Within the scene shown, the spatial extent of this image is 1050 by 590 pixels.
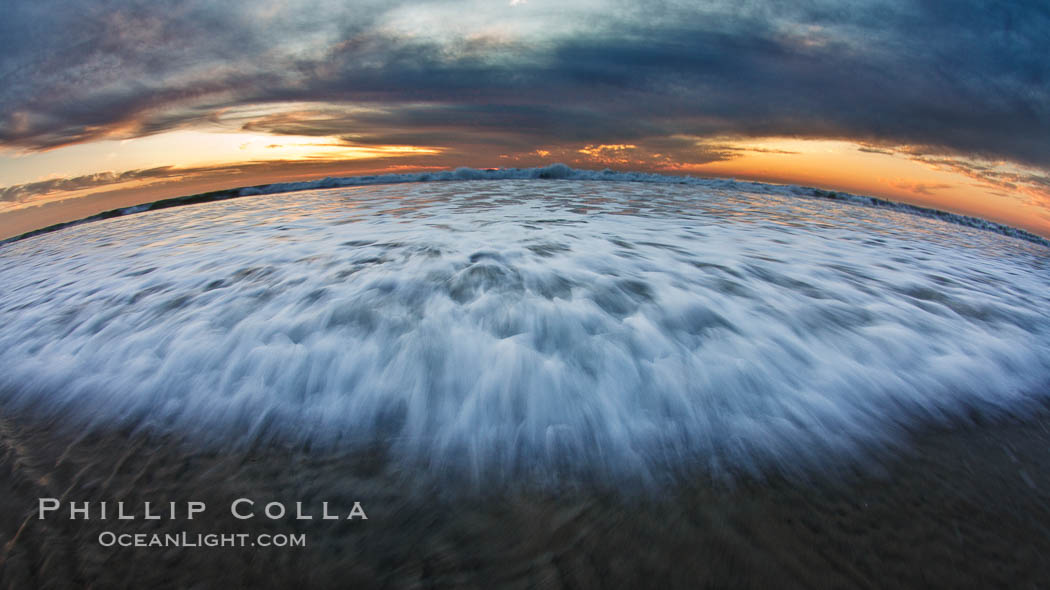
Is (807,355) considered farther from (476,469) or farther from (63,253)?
(63,253)

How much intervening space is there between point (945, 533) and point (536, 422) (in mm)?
1125

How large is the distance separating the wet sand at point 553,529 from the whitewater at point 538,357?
0.35 ft

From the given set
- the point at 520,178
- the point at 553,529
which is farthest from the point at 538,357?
the point at 520,178

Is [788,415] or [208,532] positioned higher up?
[788,415]

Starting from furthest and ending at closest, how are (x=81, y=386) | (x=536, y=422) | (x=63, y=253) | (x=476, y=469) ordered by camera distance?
(x=63, y=253)
(x=81, y=386)
(x=536, y=422)
(x=476, y=469)

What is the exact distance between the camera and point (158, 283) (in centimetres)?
292

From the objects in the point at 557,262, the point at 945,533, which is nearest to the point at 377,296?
the point at 557,262

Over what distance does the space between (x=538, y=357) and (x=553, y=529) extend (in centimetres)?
77

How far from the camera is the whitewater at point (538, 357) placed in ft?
4.43

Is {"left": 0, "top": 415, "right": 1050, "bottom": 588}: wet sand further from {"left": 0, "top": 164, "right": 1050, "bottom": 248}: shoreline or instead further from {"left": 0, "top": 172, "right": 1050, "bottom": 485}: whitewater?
{"left": 0, "top": 164, "right": 1050, "bottom": 248}: shoreline

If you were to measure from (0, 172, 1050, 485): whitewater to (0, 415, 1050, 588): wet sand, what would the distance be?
0.35ft

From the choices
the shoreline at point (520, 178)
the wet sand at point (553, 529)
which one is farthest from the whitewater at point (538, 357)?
the shoreline at point (520, 178)

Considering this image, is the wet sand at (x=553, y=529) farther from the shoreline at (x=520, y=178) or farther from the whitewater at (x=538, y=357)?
the shoreline at (x=520, y=178)

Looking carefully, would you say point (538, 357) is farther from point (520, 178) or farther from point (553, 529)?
point (520, 178)
